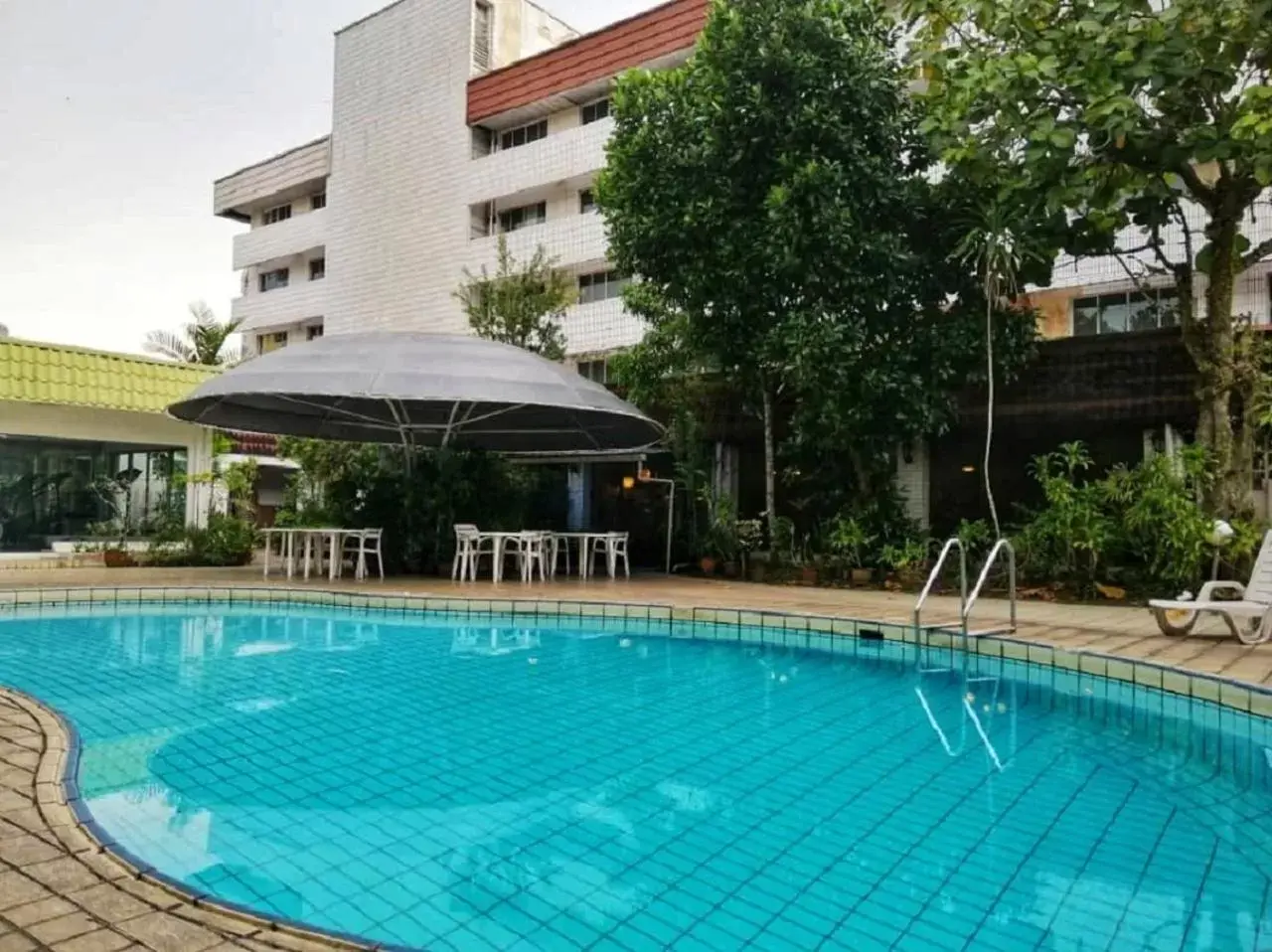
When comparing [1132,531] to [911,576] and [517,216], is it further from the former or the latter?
[517,216]

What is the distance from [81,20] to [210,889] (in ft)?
48.0

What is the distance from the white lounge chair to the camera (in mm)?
6645

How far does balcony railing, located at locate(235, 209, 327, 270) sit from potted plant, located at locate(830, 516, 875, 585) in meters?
19.7

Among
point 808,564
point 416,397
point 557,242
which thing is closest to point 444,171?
point 557,242

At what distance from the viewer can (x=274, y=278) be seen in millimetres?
29094

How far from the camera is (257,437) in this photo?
19922mm

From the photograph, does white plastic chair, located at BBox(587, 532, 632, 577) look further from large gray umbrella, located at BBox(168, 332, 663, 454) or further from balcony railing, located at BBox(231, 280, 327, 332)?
balcony railing, located at BBox(231, 280, 327, 332)

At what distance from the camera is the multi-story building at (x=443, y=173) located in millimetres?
20469

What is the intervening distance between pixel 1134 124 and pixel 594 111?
15668 mm

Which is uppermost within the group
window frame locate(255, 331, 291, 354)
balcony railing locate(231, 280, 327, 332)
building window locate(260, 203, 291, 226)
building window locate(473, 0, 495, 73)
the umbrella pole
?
building window locate(473, 0, 495, 73)

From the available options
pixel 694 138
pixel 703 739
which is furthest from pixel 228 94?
pixel 703 739

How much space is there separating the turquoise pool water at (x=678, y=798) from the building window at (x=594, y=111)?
677 inches

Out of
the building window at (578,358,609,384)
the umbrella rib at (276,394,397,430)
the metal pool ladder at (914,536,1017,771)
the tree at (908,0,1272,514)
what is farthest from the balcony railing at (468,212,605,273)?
the metal pool ladder at (914,536,1017,771)

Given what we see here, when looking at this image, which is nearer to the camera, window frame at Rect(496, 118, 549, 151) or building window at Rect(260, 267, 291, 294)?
window frame at Rect(496, 118, 549, 151)
